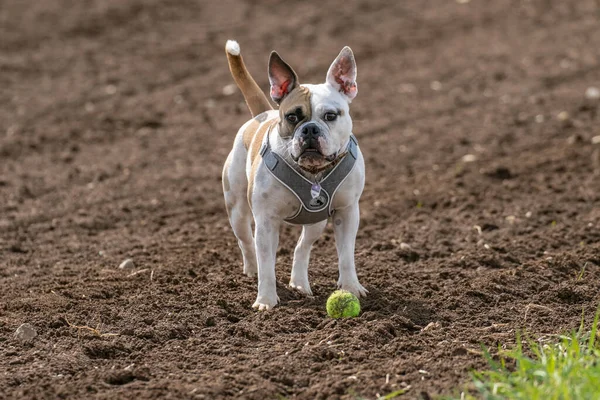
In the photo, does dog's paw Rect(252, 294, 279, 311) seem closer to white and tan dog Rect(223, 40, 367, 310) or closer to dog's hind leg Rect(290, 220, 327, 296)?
white and tan dog Rect(223, 40, 367, 310)

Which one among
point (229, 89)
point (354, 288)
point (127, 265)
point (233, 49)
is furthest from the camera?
point (229, 89)

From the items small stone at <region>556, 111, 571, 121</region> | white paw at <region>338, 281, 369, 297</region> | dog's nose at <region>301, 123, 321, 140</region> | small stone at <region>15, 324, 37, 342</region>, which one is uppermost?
dog's nose at <region>301, 123, 321, 140</region>

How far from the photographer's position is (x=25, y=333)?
5.89m

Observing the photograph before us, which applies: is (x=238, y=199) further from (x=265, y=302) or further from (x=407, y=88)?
(x=407, y=88)

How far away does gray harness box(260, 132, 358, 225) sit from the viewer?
19.7 ft

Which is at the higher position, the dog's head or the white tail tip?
the white tail tip

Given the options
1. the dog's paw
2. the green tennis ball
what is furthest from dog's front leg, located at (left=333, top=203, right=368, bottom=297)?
the dog's paw

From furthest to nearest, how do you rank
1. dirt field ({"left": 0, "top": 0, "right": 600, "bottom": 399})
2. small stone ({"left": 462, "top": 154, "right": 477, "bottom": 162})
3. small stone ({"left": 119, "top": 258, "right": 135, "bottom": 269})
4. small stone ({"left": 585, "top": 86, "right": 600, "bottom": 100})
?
small stone ({"left": 585, "top": 86, "right": 600, "bottom": 100}) < small stone ({"left": 462, "top": 154, "right": 477, "bottom": 162}) < small stone ({"left": 119, "top": 258, "right": 135, "bottom": 269}) < dirt field ({"left": 0, "top": 0, "right": 600, "bottom": 399})

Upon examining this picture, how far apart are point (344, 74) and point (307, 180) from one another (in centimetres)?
68

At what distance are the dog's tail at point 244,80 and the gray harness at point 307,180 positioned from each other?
0.93m

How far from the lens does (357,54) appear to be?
14.7m

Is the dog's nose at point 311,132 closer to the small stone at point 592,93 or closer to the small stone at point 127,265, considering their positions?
the small stone at point 127,265

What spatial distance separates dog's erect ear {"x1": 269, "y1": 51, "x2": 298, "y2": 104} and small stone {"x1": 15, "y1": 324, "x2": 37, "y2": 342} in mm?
1986

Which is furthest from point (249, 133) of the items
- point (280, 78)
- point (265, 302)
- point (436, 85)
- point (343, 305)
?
point (436, 85)
